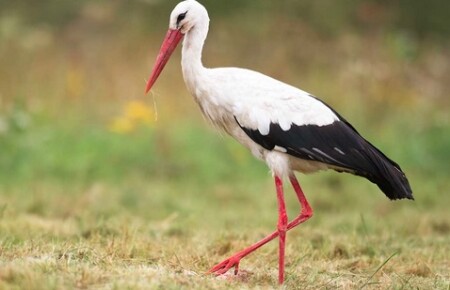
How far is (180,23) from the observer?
5617 millimetres

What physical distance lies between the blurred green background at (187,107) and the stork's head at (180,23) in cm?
162

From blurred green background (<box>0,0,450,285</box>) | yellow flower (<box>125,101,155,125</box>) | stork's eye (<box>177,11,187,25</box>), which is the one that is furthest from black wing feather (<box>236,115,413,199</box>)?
yellow flower (<box>125,101,155,125</box>)

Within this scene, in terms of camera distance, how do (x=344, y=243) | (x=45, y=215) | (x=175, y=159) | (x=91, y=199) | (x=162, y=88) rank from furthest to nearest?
1. (x=162, y=88)
2. (x=175, y=159)
3. (x=91, y=199)
4. (x=45, y=215)
5. (x=344, y=243)

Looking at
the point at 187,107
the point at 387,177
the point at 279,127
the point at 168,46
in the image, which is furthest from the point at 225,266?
the point at 187,107

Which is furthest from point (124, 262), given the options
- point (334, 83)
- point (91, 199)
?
point (334, 83)

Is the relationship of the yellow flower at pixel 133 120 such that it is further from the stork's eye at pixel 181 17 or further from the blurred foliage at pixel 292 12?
the stork's eye at pixel 181 17

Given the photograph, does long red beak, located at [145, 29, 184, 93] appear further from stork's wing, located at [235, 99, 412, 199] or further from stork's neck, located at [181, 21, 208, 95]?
stork's wing, located at [235, 99, 412, 199]

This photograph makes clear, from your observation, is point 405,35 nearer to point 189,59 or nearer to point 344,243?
Result: point 344,243

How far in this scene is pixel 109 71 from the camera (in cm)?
1292

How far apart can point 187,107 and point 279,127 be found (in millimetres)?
6895

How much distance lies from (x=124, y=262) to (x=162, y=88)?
7.33 m

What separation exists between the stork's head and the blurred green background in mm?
1621

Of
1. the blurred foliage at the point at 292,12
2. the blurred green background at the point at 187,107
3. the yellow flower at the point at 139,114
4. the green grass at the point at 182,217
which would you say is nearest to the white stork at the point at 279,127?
the green grass at the point at 182,217

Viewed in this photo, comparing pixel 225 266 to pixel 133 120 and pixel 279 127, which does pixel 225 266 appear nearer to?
pixel 279 127
